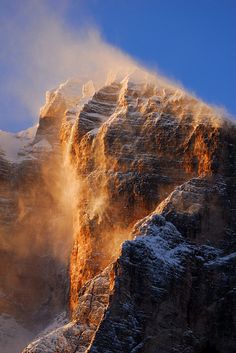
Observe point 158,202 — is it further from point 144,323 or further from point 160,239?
point 144,323

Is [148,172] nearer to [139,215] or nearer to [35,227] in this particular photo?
[139,215]

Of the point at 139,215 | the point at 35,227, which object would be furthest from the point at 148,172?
the point at 35,227

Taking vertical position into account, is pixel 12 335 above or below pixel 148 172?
below

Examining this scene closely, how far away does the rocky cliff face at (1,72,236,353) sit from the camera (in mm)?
77312

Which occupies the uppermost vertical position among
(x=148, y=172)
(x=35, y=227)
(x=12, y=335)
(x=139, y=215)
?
(x=148, y=172)

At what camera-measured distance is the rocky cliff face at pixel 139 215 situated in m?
77.3

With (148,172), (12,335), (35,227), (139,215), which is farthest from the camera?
(35,227)

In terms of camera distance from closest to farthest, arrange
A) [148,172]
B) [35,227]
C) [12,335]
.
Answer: [148,172], [12,335], [35,227]

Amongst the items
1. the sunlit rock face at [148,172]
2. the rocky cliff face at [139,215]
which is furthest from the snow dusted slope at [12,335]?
the sunlit rock face at [148,172]

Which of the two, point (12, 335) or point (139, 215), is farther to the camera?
point (12, 335)

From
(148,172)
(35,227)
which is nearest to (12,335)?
(35,227)

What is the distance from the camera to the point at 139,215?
9181 centimetres

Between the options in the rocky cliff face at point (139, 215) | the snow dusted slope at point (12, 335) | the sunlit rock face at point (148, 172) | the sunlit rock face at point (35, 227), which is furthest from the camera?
the sunlit rock face at point (35, 227)

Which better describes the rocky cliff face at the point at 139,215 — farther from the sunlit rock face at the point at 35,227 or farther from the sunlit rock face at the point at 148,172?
the sunlit rock face at the point at 35,227
